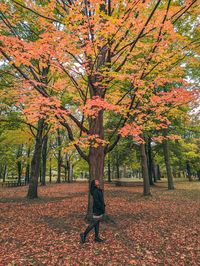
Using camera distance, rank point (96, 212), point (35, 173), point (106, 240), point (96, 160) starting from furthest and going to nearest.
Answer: point (35, 173) → point (96, 160) → point (106, 240) → point (96, 212)

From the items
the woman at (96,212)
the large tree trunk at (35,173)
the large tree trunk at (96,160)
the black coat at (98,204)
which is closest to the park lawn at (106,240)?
the woman at (96,212)

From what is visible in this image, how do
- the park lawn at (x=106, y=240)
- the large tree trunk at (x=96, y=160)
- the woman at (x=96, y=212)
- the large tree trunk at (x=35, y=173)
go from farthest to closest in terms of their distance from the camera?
1. the large tree trunk at (x=35, y=173)
2. the large tree trunk at (x=96, y=160)
3. the woman at (x=96, y=212)
4. the park lawn at (x=106, y=240)

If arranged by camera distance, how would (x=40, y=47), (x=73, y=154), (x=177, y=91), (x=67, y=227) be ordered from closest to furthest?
(x=40, y=47)
(x=67, y=227)
(x=177, y=91)
(x=73, y=154)

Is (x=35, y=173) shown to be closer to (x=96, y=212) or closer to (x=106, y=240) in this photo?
(x=106, y=240)

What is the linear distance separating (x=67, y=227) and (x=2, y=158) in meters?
26.9

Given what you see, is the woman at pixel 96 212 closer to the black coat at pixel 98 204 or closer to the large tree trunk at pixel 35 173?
the black coat at pixel 98 204

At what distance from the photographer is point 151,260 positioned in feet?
15.9

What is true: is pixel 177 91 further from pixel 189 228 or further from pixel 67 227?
pixel 67 227

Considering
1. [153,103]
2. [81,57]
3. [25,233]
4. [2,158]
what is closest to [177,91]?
[153,103]

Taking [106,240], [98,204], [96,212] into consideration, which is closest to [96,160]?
[98,204]

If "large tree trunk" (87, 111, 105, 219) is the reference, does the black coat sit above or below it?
below

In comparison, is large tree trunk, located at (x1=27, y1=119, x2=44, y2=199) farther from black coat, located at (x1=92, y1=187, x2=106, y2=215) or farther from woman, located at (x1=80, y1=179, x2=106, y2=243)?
black coat, located at (x1=92, y1=187, x2=106, y2=215)

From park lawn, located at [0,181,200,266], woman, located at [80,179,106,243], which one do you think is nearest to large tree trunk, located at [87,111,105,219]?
park lawn, located at [0,181,200,266]

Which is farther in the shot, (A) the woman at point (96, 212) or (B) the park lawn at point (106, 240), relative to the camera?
(A) the woman at point (96, 212)
